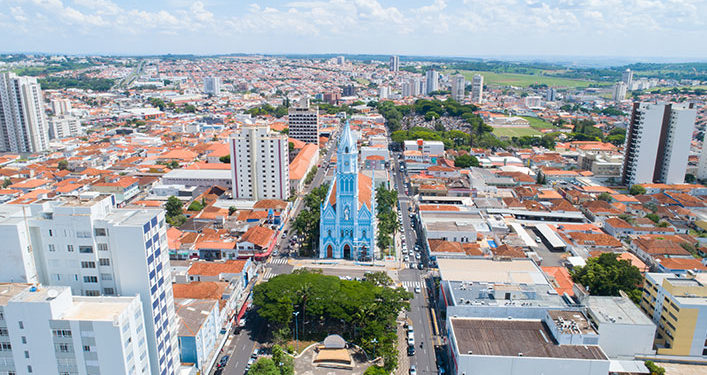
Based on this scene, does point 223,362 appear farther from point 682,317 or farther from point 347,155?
point 682,317

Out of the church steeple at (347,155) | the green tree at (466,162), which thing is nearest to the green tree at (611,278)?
the church steeple at (347,155)

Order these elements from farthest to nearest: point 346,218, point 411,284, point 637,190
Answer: point 637,190 < point 346,218 < point 411,284

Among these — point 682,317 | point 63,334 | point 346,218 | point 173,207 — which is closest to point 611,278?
point 682,317

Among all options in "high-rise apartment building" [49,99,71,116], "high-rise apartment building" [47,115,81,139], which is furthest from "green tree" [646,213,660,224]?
"high-rise apartment building" [49,99,71,116]

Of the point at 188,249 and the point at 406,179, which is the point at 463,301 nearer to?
the point at 188,249

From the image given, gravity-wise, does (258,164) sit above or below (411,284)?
above

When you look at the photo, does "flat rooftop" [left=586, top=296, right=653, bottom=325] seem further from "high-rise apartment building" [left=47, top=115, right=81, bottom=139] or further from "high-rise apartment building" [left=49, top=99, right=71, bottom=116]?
"high-rise apartment building" [left=49, top=99, right=71, bottom=116]
